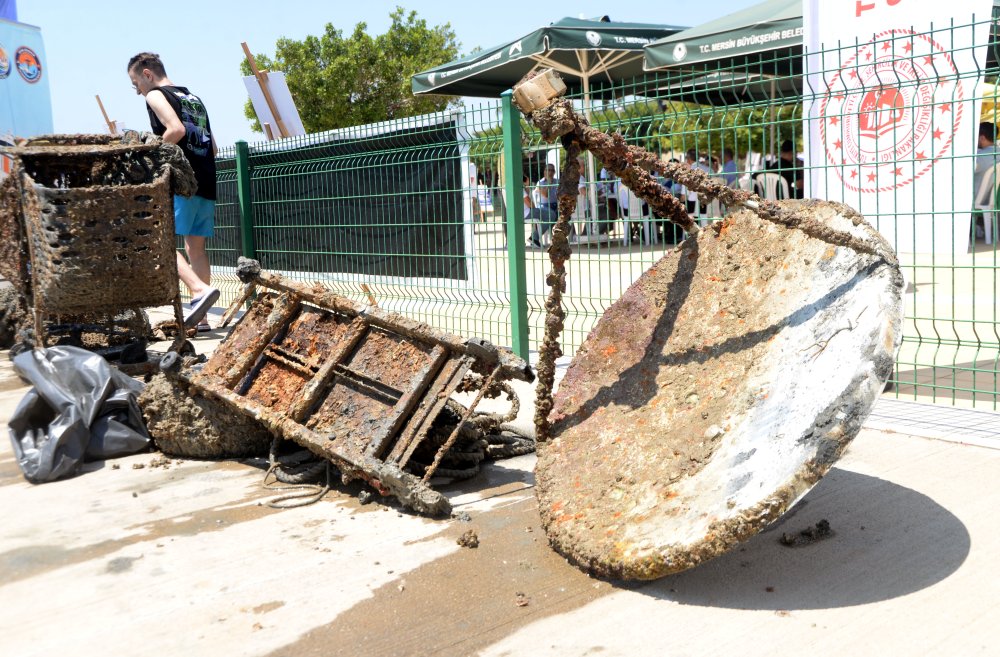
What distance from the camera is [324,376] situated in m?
3.82

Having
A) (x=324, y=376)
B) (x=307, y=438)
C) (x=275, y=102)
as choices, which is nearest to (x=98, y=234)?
(x=324, y=376)

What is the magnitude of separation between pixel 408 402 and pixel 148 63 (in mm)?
5007

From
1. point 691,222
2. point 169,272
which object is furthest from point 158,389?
point 691,222

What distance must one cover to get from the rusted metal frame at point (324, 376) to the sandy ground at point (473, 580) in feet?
1.25

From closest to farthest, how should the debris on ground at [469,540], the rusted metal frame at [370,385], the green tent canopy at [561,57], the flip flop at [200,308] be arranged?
the debris on ground at [469,540]
the rusted metal frame at [370,385]
the flip flop at [200,308]
the green tent canopy at [561,57]

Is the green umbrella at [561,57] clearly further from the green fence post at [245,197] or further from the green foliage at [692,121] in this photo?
A: the green foliage at [692,121]

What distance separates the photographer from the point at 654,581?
9.09ft

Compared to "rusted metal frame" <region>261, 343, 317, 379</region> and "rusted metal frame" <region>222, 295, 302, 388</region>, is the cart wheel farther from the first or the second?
"rusted metal frame" <region>261, 343, 317, 379</region>

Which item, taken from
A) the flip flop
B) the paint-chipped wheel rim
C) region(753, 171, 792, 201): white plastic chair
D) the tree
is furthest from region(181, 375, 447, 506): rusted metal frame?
the tree

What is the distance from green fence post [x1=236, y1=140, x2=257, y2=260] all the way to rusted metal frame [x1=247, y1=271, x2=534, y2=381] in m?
4.39

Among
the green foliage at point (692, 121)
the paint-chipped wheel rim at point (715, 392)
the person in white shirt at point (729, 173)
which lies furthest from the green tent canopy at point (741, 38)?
the paint-chipped wheel rim at point (715, 392)

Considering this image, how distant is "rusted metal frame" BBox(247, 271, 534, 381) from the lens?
3.58 m

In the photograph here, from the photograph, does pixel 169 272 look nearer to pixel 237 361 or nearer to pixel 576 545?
pixel 237 361

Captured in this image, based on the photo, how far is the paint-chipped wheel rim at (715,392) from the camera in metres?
2.42
